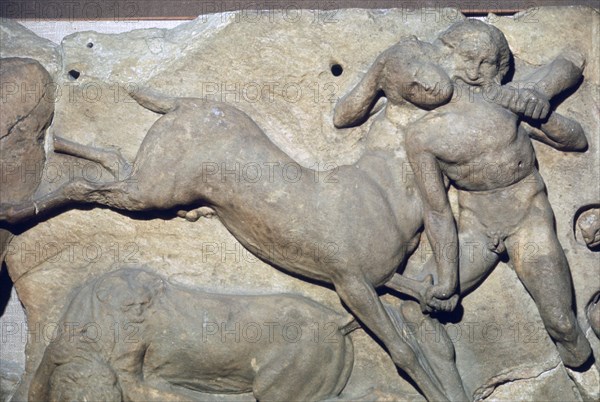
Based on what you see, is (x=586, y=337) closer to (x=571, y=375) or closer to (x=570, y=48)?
(x=571, y=375)

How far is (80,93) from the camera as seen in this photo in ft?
15.5

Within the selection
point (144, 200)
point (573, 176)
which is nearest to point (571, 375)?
point (573, 176)

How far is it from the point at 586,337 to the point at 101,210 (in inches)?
99.3

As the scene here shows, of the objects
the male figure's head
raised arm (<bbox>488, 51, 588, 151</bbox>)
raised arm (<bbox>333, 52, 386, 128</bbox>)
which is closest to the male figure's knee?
raised arm (<bbox>488, 51, 588, 151</bbox>)

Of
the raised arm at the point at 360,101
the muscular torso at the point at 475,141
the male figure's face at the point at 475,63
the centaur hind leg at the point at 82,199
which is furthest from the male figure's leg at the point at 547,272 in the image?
the centaur hind leg at the point at 82,199

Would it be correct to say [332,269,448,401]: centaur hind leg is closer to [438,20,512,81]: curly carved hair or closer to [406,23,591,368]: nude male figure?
[406,23,591,368]: nude male figure

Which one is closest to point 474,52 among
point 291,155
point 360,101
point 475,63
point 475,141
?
point 475,63

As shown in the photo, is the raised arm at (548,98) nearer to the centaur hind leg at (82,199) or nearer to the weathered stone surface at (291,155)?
the weathered stone surface at (291,155)

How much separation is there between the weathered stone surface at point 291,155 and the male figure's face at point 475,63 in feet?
0.92

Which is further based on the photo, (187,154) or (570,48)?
(570,48)

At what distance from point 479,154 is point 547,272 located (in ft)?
2.23

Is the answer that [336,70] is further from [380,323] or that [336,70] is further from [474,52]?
[380,323]

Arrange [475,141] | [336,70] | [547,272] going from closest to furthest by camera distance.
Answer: [475,141]
[547,272]
[336,70]

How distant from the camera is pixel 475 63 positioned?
450 centimetres
